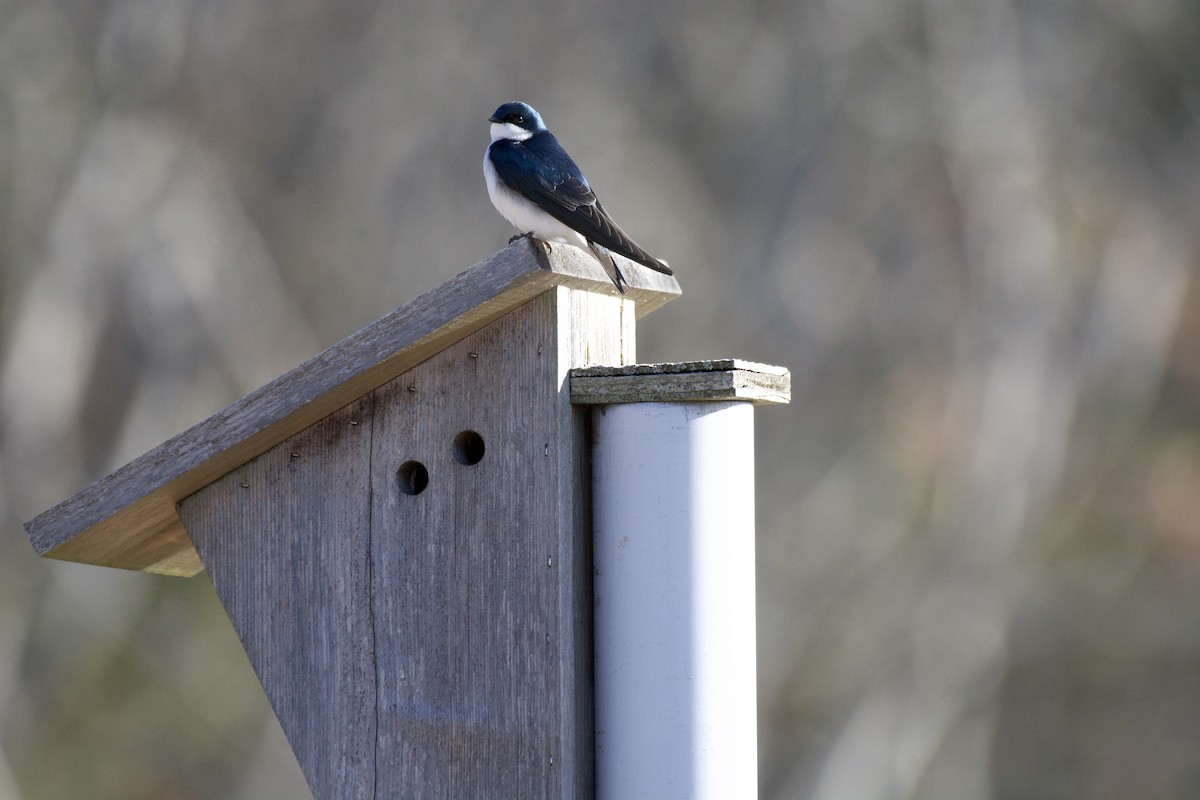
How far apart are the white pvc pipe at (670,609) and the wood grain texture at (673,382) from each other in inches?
0.8

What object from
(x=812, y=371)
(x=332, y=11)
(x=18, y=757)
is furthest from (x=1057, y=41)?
(x=18, y=757)

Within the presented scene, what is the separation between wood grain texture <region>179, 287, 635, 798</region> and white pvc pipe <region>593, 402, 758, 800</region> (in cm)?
4

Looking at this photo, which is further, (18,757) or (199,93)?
(199,93)

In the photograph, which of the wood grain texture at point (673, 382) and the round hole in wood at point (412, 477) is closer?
the wood grain texture at point (673, 382)

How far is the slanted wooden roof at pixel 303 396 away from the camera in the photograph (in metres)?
1.52

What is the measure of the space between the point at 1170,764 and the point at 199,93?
475 centimetres

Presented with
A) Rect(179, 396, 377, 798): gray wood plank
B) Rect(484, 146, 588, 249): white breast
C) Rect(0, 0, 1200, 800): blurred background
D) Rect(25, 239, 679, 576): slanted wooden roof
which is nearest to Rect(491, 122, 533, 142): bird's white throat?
Rect(484, 146, 588, 249): white breast

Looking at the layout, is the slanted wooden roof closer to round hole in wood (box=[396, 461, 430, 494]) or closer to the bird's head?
round hole in wood (box=[396, 461, 430, 494])

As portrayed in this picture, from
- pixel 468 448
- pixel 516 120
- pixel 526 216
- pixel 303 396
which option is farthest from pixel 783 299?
pixel 303 396

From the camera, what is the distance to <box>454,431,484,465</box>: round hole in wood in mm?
1652

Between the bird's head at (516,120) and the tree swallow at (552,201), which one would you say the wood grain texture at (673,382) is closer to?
the tree swallow at (552,201)

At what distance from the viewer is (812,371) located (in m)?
4.84

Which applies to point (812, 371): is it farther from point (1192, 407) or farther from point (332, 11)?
point (332, 11)

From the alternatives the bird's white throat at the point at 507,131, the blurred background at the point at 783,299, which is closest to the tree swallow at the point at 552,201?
the bird's white throat at the point at 507,131
